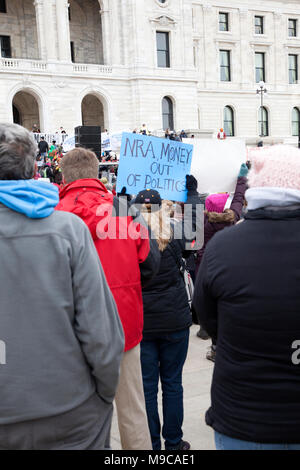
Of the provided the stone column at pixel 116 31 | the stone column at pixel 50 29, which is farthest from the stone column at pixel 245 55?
the stone column at pixel 50 29

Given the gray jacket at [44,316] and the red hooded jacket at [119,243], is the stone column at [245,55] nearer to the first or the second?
the red hooded jacket at [119,243]

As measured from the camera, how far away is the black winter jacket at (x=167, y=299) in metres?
3.56

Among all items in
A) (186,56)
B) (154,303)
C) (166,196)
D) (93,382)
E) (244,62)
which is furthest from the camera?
(244,62)

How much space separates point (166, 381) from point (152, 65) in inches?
1239

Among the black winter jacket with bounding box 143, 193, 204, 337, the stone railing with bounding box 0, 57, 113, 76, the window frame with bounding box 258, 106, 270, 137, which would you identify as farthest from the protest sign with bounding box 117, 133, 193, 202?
the window frame with bounding box 258, 106, 270, 137

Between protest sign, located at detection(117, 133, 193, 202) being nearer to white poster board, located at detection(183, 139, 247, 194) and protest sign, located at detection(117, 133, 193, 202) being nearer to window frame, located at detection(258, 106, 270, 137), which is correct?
white poster board, located at detection(183, 139, 247, 194)

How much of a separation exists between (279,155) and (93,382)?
120cm

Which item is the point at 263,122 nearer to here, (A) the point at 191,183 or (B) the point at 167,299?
(A) the point at 191,183

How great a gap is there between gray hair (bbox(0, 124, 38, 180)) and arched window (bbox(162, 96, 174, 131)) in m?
32.5

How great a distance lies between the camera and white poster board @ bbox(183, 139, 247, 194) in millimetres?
5277

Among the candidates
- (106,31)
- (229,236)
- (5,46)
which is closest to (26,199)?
(229,236)
